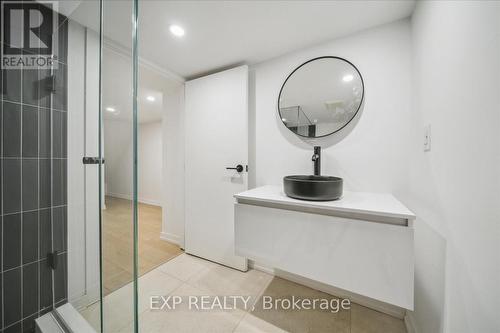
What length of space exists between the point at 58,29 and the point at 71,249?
4.57 feet

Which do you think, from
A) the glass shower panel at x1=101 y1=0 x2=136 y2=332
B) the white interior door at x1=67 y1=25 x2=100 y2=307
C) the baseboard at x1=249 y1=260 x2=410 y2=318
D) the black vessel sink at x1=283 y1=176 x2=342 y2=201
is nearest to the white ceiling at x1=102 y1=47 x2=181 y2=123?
the glass shower panel at x1=101 y1=0 x2=136 y2=332

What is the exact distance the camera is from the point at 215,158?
173 cm

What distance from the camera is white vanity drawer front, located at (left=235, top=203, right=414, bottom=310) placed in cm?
73

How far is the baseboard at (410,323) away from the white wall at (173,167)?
1.99m

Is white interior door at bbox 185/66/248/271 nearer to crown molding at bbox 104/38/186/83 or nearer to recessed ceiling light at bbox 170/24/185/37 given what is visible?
crown molding at bbox 104/38/186/83

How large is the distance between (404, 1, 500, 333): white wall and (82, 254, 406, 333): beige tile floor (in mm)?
346

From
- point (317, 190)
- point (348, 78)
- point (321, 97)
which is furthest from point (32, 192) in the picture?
point (348, 78)

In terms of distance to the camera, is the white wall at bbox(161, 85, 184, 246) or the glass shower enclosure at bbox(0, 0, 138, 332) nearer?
the glass shower enclosure at bbox(0, 0, 138, 332)

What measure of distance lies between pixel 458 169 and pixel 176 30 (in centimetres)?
173

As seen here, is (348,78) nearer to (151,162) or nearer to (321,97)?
(321,97)

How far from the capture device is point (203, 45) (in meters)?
1.42

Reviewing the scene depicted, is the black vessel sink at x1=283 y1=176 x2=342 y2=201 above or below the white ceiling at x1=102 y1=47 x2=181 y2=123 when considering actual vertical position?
below

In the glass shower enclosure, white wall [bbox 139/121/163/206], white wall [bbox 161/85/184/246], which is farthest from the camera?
white wall [bbox 139/121/163/206]

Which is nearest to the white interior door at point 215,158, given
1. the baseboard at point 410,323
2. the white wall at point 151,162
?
the baseboard at point 410,323
